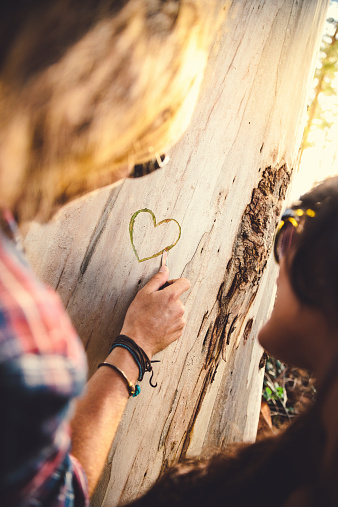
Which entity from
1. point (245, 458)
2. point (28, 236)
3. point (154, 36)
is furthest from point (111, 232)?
point (245, 458)

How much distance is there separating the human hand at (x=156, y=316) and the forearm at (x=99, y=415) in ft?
0.33

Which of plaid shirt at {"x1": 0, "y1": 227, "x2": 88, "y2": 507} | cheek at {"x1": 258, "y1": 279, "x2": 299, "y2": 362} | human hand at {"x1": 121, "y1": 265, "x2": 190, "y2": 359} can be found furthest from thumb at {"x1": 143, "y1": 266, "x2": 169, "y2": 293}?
plaid shirt at {"x1": 0, "y1": 227, "x2": 88, "y2": 507}

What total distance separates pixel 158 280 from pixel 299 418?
694 millimetres

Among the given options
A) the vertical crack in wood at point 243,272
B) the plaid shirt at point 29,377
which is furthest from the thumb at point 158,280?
the plaid shirt at point 29,377

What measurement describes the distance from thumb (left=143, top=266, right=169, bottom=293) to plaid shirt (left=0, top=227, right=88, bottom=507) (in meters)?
0.71

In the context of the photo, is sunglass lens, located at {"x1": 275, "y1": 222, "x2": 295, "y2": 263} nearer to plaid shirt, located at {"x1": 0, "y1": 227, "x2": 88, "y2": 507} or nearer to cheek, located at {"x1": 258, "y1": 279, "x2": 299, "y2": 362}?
cheek, located at {"x1": 258, "y1": 279, "x2": 299, "y2": 362}

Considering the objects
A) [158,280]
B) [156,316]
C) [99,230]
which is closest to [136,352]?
[156,316]

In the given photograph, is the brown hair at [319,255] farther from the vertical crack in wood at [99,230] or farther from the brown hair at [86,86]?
the vertical crack in wood at [99,230]

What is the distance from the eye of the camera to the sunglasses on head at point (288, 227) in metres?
1.01

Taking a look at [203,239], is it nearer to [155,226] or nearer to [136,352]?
[155,226]

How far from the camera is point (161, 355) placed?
1393 mm

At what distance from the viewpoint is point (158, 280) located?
1303 millimetres

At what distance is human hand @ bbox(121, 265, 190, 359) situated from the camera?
1.19m

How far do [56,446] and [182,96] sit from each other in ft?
3.16
